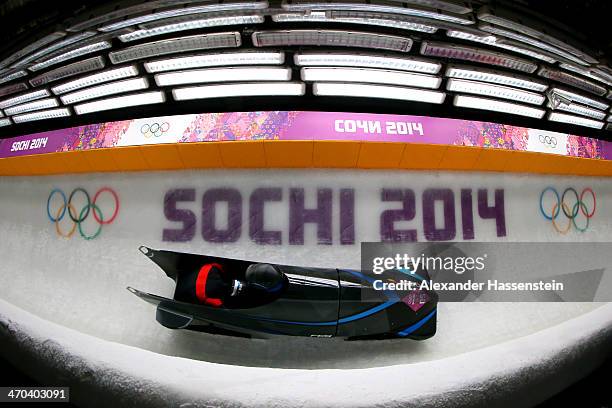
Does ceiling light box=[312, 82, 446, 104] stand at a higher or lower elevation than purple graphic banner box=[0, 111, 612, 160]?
higher

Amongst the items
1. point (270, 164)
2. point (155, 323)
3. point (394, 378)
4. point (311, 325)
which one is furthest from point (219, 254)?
point (394, 378)

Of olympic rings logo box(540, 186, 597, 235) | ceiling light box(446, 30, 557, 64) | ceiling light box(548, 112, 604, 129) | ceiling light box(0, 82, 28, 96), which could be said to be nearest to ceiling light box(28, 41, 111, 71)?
ceiling light box(0, 82, 28, 96)

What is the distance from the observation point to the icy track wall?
3.41m

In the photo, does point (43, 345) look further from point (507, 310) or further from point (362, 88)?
point (507, 310)

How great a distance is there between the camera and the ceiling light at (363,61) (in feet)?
9.29

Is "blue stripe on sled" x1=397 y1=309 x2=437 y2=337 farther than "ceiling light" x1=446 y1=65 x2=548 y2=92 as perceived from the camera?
No

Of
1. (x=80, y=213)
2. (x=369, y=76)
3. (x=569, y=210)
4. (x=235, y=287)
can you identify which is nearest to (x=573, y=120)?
(x=569, y=210)

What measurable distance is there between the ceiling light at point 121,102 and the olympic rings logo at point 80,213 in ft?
3.49

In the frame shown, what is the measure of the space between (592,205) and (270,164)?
5011 millimetres

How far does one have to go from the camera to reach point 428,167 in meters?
4.01

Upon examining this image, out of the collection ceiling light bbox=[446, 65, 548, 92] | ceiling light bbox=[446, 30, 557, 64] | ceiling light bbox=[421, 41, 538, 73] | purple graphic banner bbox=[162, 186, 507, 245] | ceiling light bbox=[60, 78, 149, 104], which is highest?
ceiling light bbox=[60, 78, 149, 104]

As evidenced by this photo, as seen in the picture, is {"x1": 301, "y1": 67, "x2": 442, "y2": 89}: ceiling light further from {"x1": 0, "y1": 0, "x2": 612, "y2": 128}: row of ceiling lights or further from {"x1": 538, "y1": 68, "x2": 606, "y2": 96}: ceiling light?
{"x1": 538, "y1": 68, "x2": 606, "y2": 96}: ceiling light

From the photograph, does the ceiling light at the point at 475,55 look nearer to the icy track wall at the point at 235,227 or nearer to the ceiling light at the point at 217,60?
the ceiling light at the point at 217,60

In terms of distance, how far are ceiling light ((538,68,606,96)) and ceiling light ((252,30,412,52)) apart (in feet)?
5.20
